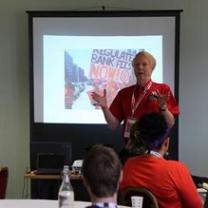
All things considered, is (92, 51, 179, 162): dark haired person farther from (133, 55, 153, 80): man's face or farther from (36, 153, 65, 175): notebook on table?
(36, 153, 65, 175): notebook on table

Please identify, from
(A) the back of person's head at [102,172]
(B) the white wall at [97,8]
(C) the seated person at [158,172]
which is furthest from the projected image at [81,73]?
(A) the back of person's head at [102,172]

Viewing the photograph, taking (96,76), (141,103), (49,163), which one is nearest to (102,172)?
(141,103)

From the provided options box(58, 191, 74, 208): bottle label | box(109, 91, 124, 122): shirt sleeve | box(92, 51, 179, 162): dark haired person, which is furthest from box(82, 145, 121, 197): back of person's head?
box(109, 91, 124, 122): shirt sleeve

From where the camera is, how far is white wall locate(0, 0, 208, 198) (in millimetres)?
5145

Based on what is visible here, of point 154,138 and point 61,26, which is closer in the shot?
point 154,138

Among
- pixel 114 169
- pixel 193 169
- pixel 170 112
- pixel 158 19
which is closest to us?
pixel 114 169

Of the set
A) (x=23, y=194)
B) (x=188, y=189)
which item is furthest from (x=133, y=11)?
(x=188, y=189)

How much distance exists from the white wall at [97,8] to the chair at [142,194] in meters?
2.75

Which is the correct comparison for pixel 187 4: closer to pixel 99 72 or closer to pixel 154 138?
pixel 99 72

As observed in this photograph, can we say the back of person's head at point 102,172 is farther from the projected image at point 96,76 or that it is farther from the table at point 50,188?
the projected image at point 96,76

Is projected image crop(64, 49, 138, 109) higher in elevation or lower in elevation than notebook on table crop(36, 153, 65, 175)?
higher

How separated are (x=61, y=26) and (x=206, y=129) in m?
1.91

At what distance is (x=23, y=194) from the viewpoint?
544 centimetres

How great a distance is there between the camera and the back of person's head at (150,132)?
261 centimetres
